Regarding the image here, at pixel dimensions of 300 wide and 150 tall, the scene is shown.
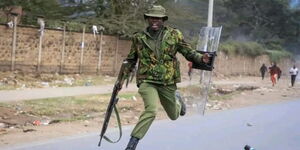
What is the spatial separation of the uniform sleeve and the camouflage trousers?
0.38 meters

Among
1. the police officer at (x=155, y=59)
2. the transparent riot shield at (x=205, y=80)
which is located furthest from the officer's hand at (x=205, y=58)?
the transparent riot shield at (x=205, y=80)

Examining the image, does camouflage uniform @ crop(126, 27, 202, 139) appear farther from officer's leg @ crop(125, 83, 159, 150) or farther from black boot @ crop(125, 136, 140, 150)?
black boot @ crop(125, 136, 140, 150)

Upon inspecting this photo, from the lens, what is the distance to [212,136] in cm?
893

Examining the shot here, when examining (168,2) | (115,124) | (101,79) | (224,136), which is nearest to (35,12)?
(101,79)

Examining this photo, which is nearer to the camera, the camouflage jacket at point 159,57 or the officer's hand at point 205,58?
the camouflage jacket at point 159,57

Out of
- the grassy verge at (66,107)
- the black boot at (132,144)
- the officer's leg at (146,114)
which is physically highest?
the officer's leg at (146,114)

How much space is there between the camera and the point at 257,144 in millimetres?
8242

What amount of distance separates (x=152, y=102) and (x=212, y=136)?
344 centimetres

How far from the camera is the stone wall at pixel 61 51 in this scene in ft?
69.4

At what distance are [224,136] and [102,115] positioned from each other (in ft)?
12.3

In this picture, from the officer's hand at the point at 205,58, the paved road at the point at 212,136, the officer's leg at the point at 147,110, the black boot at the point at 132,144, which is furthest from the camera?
the paved road at the point at 212,136

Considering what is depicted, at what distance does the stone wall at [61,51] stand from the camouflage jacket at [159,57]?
1590 cm

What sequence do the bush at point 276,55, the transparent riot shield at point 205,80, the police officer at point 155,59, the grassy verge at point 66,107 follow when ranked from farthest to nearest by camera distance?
the bush at point 276,55 → the transparent riot shield at point 205,80 → the grassy verge at point 66,107 → the police officer at point 155,59

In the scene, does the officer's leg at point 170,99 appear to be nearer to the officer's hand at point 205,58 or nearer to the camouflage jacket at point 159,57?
the camouflage jacket at point 159,57
